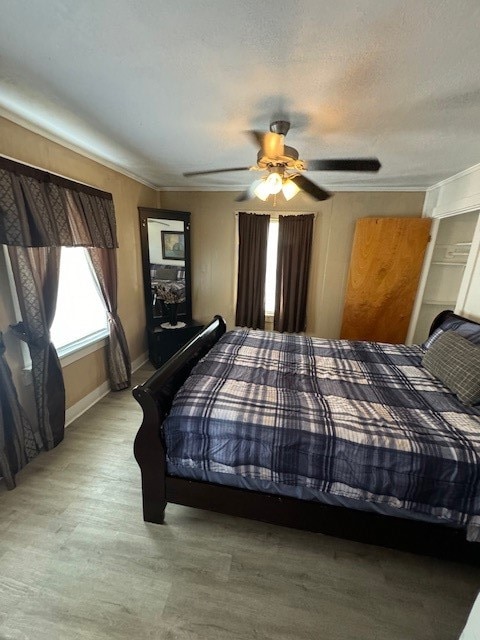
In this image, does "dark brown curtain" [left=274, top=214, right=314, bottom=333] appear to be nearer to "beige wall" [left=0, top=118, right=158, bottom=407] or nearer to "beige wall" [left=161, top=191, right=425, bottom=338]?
"beige wall" [left=161, top=191, right=425, bottom=338]

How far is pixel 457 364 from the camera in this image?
175cm

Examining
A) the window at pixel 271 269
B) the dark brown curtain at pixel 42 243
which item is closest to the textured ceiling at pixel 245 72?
the dark brown curtain at pixel 42 243

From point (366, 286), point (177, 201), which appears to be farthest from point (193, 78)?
point (366, 286)

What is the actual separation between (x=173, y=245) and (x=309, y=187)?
2.13m

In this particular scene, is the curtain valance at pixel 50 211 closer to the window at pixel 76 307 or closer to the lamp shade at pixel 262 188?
the window at pixel 76 307

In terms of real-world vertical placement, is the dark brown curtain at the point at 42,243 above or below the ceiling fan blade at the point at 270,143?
below

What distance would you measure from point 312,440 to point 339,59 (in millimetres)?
1683

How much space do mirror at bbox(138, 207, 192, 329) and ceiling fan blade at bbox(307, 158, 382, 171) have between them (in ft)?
7.15

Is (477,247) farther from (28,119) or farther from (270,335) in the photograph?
(28,119)

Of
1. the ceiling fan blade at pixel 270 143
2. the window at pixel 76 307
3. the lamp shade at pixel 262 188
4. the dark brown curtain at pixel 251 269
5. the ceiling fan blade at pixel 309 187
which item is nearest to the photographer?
the ceiling fan blade at pixel 270 143

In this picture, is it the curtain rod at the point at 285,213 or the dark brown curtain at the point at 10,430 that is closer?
the dark brown curtain at the point at 10,430

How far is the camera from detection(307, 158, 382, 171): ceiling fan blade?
4.95 feet

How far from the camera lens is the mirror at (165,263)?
329 centimetres

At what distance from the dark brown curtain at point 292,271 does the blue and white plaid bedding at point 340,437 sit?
1877 mm
